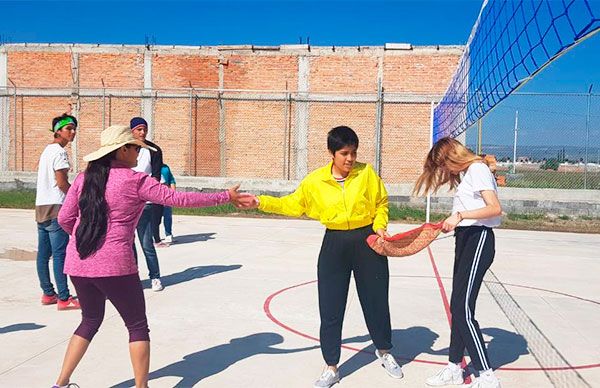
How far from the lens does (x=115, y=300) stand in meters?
3.58

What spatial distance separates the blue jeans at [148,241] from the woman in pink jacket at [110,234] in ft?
10.1

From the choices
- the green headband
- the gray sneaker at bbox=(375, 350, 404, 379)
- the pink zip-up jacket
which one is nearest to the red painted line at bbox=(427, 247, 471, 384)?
the gray sneaker at bbox=(375, 350, 404, 379)

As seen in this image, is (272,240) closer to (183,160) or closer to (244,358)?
(244,358)

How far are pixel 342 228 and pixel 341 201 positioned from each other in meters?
0.20

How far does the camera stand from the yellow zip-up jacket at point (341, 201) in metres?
4.12

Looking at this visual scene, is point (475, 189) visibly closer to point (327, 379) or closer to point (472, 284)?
point (472, 284)

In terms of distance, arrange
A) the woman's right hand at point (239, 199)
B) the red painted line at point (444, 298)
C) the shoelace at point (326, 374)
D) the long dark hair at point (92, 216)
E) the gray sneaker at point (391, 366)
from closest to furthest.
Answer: the long dark hair at point (92, 216), the woman's right hand at point (239, 199), the shoelace at point (326, 374), the gray sneaker at point (391, 366), the red painted line at point (444, 298)

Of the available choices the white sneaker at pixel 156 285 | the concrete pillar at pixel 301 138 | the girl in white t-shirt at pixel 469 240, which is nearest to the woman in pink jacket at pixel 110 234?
the girl in white t-shirt at pixel 469 240

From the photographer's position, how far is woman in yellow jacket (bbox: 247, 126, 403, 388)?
4.12 m

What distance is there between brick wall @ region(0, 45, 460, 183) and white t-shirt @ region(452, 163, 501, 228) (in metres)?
14.4

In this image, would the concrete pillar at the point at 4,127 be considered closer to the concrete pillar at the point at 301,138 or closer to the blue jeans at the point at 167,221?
the concrete pillar at the point at 301,138

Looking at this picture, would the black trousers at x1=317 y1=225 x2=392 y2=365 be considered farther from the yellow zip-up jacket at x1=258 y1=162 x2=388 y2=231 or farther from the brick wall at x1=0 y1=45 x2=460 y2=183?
the brick wall at x1=0 y1=45 x2=460 y2=183

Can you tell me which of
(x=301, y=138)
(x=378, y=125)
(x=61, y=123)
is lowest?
(x=61, y=123)

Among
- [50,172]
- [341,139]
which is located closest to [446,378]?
[341,139]
